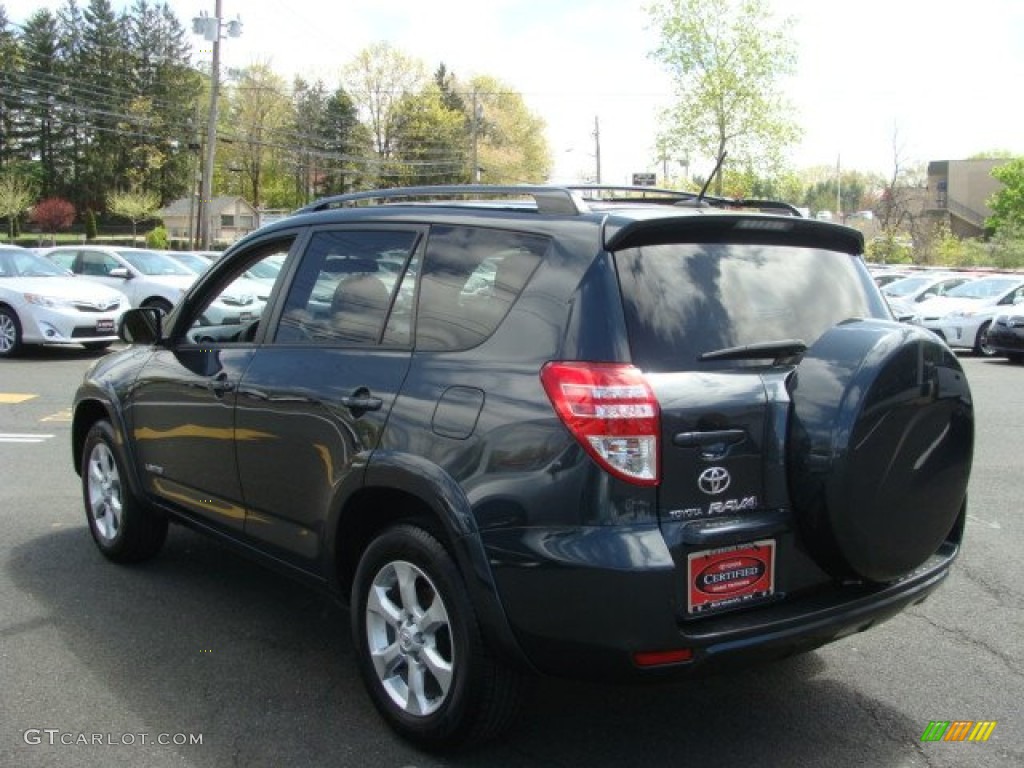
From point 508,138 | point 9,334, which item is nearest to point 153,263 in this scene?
point 9,334

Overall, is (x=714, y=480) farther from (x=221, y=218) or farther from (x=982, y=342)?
(x=221, y=218)

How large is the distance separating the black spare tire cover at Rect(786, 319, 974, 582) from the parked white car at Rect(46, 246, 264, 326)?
48.8 feet

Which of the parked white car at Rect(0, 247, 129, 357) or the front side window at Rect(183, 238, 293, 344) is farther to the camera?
the parked white car at Rect(0, 247, 129, 357)

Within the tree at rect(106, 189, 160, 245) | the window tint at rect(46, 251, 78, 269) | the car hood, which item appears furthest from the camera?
the tree at rect(106, 189, 160, 245)

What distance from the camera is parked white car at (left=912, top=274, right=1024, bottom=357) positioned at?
18484 millimetres

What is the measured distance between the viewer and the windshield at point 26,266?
48.5ft

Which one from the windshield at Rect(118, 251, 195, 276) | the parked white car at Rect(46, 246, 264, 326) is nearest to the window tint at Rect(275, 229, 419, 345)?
the parked white car at Rect(46, 246, 264, 326)

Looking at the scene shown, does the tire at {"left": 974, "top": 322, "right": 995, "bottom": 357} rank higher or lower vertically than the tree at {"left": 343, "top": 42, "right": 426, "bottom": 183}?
lower

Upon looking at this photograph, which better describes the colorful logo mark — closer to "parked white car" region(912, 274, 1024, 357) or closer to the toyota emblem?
the toyota emblem

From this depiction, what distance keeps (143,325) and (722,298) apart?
9.71 feet
